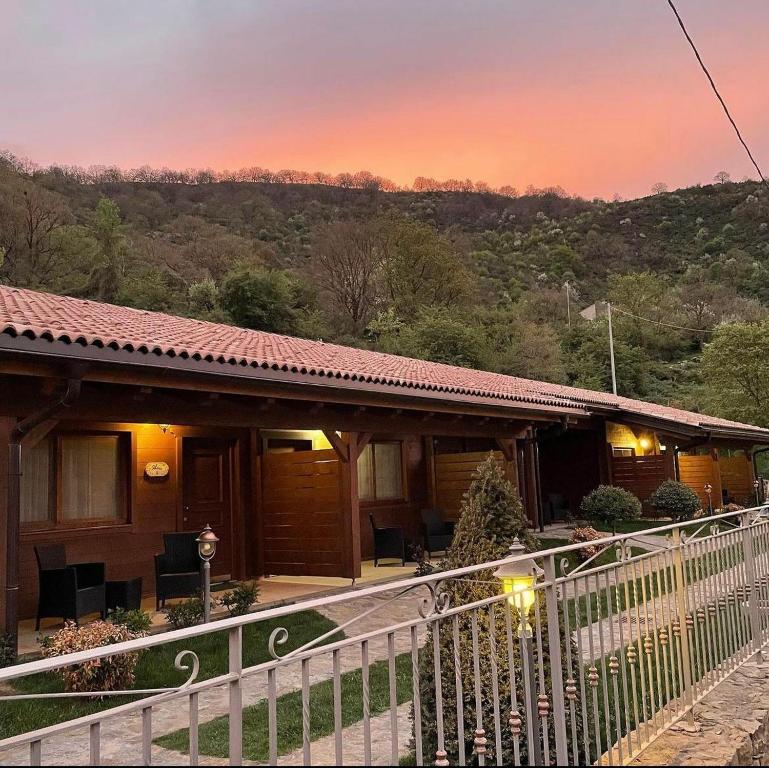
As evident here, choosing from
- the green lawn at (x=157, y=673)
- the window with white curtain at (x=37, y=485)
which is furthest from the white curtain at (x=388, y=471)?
the window with white curtain at (x=37, y=485)

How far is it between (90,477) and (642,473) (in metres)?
13.2

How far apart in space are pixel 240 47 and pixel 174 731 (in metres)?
19.5

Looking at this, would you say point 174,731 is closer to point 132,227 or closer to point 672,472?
point 672,472

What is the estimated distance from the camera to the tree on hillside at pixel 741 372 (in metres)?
29.6

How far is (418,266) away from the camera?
35469mm

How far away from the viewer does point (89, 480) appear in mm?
8609

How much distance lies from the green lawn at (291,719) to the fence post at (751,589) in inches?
97.3

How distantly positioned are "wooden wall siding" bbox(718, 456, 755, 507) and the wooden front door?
17.3 meters

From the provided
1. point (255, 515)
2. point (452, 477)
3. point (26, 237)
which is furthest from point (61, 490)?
point (26, 237)

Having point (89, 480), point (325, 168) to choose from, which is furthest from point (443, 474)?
point (325, 168)

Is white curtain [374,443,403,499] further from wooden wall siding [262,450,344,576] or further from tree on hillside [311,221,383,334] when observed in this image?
tree on hillside [311,221,383,334]

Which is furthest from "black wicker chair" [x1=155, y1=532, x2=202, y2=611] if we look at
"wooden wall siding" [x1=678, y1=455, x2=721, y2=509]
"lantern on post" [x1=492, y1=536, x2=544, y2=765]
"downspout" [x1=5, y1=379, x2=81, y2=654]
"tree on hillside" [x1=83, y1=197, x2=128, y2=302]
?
"tree on hillside" [x1=83, y1=197, x2=128, y2=302]

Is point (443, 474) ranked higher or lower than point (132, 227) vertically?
lower

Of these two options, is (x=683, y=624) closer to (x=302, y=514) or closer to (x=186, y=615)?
(x=186, y=615)
